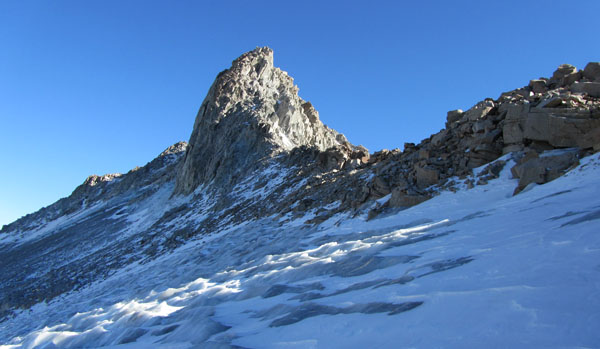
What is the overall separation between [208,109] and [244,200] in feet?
96.4

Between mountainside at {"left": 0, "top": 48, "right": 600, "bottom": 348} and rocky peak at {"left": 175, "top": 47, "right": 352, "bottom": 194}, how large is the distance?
7.25 metres

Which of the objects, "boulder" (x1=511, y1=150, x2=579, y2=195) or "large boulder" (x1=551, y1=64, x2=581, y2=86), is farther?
"large boulder" (x1=551, y1=64, x2=581, y2=86)

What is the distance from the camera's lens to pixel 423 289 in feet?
19.1

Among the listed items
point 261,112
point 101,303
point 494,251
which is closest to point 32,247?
point 261,112

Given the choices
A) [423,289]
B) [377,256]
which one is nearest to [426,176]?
[377,256]

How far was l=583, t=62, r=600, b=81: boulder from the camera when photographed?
717 inches

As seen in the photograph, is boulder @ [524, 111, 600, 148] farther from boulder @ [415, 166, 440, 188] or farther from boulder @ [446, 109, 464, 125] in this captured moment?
boulder @ [446, 109, 464, 125]

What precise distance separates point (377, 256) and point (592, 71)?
16.6 meters

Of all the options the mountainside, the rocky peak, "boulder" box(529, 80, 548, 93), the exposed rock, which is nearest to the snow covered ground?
the mountainside

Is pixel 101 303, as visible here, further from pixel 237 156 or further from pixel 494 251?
pixel 237 156

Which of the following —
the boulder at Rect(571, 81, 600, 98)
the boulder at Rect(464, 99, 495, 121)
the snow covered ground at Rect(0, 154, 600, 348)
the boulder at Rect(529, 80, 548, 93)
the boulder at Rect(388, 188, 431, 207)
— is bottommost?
the snow covered ground at Rect(0, 154, 600, 348)

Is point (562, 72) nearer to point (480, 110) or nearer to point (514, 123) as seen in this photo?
point (480, 110)

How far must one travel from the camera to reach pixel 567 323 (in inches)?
145

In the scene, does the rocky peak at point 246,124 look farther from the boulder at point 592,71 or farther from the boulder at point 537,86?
the boulder at point 592,71
